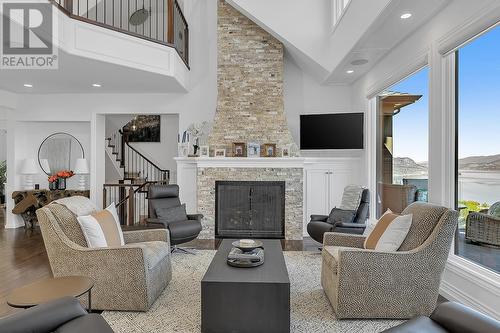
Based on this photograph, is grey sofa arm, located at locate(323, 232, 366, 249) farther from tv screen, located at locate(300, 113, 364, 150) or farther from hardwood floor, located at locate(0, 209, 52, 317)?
hardwood floor, located at locate(0, 209, 52, 317)

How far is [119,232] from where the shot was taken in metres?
3.27

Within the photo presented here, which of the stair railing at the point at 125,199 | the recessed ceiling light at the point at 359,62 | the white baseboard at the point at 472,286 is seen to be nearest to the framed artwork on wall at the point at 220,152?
the stair railing at the point at 125,199

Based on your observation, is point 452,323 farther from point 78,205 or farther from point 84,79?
point 84,79

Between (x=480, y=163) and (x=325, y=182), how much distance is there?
333 cm

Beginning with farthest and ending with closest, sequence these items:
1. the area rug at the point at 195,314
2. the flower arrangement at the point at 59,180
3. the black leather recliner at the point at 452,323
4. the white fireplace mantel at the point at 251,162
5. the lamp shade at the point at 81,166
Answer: the flower arrangement at the point at 59,180 < the lamp shade at the point at 81,166 < the white fireplace mantel at the point at 251,162 < the area rug at the point at 195,314 < the black leather recliner at the point at 452,323

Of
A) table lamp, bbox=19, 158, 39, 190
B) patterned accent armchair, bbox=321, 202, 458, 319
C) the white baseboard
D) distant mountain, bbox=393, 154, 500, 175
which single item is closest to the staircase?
table lamp, bbox=19, 158, 39, 190

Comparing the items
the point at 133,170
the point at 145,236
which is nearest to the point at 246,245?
the point at 145,236

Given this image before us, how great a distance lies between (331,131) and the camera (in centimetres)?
613

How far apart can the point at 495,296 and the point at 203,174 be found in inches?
Answer: 180

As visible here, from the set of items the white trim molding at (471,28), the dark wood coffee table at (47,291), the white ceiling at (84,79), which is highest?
the white ceiling at (84,79)

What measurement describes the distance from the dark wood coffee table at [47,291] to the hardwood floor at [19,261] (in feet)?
3.47

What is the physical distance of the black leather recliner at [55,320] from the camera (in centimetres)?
155

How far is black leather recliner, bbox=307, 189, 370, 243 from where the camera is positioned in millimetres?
4293

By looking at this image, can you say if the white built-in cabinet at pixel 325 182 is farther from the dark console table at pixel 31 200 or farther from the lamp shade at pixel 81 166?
the dark console table at pixel 31 200
